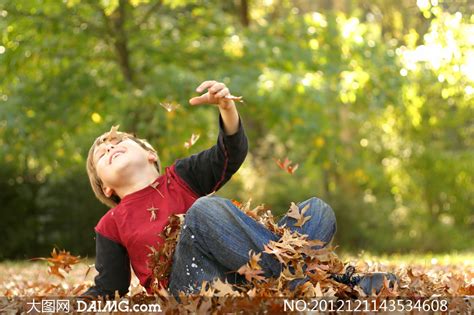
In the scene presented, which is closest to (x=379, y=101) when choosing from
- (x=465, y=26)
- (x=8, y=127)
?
(x=465, y=26)

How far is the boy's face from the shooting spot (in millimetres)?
3453

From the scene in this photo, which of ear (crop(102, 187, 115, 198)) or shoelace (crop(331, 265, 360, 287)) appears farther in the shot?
ear (crop(102, 187, 115, 198))

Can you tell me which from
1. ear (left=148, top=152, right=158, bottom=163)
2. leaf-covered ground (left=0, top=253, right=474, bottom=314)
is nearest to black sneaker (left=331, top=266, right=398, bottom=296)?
leaf-covered ground (left=0, top=253, right=474, bottom=314)

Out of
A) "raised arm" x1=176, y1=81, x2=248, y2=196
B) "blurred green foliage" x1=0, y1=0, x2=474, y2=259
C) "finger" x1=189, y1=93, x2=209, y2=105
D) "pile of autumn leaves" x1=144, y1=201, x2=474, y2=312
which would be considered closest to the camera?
"pile of autumn leaves" x1=144, y1=201, x2=474, y2=312

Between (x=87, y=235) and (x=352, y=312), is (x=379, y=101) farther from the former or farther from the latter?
(x=352, y=312)

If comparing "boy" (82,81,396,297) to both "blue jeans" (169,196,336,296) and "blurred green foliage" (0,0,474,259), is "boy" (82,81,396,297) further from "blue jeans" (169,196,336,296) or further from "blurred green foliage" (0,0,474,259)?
"blurred green foliage" (0,0,474,259)

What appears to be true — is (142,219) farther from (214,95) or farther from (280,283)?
(280,283)

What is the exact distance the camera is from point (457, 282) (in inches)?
148

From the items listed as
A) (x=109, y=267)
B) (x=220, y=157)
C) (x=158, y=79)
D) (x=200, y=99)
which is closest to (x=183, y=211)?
(x=220, y=157)

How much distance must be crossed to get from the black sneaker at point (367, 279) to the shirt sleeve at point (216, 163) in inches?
27.0

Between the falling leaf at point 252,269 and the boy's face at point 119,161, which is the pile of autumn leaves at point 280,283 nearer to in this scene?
the falling leaf at point 252,269

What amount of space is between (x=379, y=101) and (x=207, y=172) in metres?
6.08

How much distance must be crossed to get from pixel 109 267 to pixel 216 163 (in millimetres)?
660

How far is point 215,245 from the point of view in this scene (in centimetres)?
306
